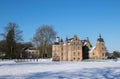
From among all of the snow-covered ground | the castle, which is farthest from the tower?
the snow-covered ground

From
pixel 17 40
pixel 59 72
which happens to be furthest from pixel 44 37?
pixel 59 72

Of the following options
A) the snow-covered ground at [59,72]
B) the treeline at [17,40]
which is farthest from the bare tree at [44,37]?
the snow-covered ground at [59,72]

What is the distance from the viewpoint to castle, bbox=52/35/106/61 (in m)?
104

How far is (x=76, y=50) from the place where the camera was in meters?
104

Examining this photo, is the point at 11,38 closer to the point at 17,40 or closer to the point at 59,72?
the point at 17,40

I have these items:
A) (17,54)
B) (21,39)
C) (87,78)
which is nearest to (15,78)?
(87,78)

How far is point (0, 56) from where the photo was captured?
10469cm

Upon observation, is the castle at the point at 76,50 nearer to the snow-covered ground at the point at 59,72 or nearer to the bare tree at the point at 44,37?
the bare tree at the point at 44,37

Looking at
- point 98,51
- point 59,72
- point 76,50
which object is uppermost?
point 76,50

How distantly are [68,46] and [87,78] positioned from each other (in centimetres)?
8312

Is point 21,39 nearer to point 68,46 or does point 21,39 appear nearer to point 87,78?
point 68,46

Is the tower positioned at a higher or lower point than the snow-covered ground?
higher

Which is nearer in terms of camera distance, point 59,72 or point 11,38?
point 59,72

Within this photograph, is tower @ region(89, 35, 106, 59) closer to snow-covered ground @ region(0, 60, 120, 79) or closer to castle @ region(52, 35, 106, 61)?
castle @ region(52, 35, 106, 61)
